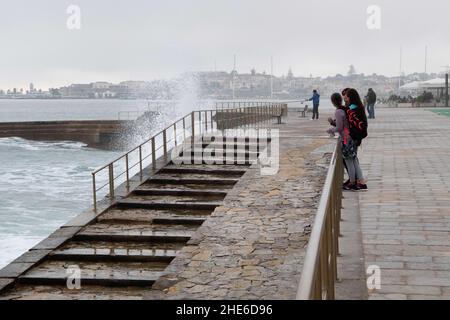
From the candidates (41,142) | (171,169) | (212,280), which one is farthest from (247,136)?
(41,142)

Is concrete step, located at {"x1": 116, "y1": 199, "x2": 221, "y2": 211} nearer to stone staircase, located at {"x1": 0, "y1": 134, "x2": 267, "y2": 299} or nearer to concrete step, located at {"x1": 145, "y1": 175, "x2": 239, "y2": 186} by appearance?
stone staircase, located at {"x1": 0, "y1": 134, "x2": 267, "y2": 299}

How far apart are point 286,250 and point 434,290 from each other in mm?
2603

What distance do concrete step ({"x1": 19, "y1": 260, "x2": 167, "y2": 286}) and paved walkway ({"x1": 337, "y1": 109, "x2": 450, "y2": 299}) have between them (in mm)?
2801

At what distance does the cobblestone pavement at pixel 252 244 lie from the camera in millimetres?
6180

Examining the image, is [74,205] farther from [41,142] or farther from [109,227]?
[41,142]

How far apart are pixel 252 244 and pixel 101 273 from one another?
2.16 metres

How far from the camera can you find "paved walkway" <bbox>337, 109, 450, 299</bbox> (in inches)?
201

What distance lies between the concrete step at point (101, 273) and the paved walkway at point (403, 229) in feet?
9.19

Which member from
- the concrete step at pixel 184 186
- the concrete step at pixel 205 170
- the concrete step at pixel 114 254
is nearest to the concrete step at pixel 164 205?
the concrete step at pixel 184 186

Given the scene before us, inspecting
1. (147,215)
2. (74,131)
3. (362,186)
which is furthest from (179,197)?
(74,131)

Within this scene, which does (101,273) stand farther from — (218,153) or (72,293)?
(218,153)

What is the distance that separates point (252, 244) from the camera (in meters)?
7.64

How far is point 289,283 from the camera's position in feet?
20.5

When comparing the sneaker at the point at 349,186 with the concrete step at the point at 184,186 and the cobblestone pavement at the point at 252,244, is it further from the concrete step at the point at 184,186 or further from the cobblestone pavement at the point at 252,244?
the concrete step at the point at 184,186
